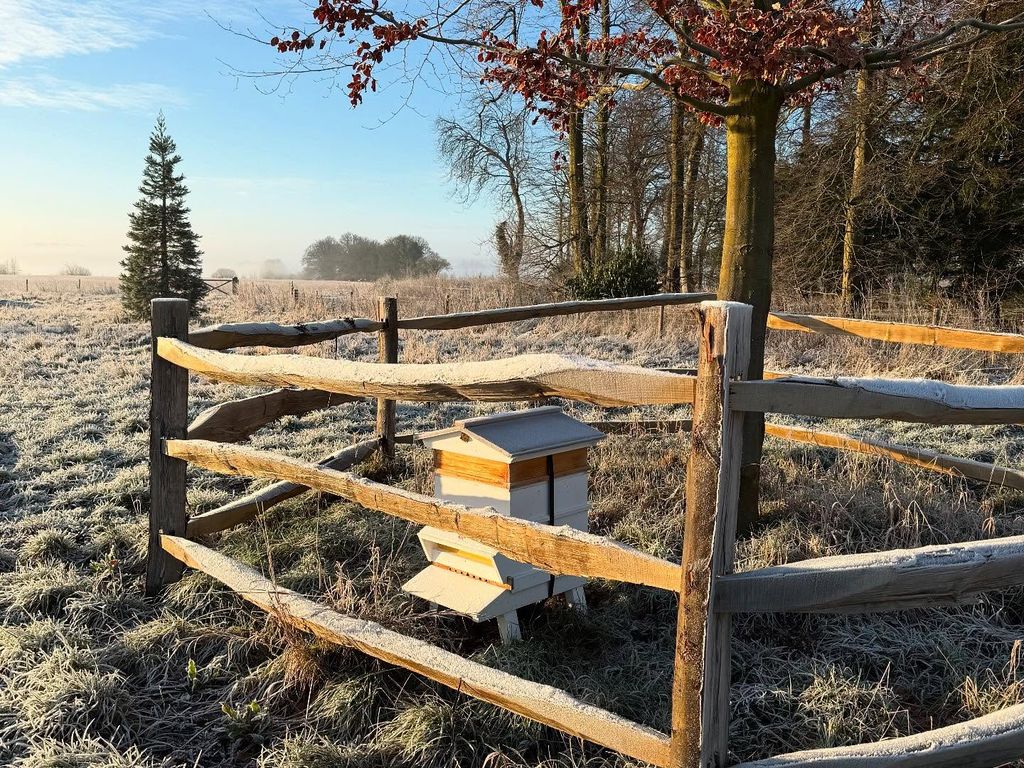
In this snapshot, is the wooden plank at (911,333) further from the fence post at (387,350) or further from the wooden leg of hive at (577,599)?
the wooden leg of hive at (577,599)

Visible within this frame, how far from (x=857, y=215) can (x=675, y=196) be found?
394 cm

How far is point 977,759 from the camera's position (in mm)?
2328

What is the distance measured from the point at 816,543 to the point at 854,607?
6.72 feet

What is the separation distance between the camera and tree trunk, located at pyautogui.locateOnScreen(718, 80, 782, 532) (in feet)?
14.1

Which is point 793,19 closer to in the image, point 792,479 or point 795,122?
point 792,479

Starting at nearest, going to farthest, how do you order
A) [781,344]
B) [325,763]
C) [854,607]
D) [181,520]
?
[854,607] < [325,763] < [181,520] < [781,344]

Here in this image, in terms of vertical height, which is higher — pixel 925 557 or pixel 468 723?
pixel 925 557

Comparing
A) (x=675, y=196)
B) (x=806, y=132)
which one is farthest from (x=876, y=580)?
(x=806, y=132)

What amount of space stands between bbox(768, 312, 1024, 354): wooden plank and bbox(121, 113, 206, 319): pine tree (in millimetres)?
18799

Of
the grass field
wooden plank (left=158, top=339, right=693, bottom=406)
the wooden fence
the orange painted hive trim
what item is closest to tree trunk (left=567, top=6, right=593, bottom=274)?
the grass field

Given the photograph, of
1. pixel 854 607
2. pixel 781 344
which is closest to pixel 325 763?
pixel 854 607

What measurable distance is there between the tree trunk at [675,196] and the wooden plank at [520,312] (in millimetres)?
8862

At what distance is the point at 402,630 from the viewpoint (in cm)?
337

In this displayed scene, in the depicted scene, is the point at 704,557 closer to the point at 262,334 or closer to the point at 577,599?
the point at 577,599
